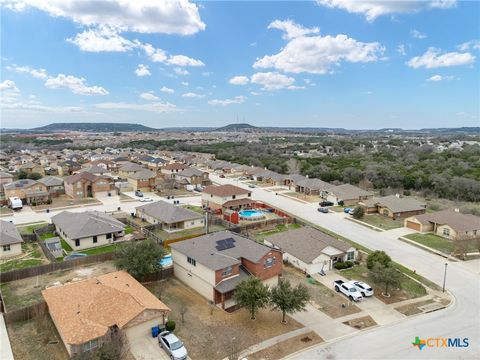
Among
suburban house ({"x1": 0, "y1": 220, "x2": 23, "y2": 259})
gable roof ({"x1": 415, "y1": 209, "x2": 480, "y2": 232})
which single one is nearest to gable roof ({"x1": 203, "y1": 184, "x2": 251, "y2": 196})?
gable roof ({"x1": 415, "y1": 209, "x2": 480, "y2": 232})

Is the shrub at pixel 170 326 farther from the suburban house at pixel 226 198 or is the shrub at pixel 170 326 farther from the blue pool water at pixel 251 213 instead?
the suburban house at pixel 226 198

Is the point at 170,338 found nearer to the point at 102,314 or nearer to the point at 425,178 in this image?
the point at 102,314

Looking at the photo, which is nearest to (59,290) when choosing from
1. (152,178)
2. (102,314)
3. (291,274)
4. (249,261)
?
(102,314)

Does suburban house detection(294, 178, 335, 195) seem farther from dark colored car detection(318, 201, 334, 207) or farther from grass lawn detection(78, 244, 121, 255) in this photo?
grass lawn detection(78, 244, 121, 255)

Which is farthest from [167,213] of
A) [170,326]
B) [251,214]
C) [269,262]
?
[170,326]

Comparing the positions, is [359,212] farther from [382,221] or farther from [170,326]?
[170,326]

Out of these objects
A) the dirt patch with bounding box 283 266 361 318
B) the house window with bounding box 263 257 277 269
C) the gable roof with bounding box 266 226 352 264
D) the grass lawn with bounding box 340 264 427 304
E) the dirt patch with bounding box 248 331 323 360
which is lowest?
the grass lawn with bounding box 340 264 427 304

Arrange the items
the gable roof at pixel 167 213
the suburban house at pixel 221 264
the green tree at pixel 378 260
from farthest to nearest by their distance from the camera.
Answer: the gable roof at pixel 167 213 < the green tree at pixel 378 260 < the suburban house at pixel 221 264

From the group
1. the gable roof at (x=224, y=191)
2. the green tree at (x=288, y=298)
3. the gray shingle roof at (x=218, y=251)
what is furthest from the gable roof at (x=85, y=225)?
the green tree at (x=288, y=298)
